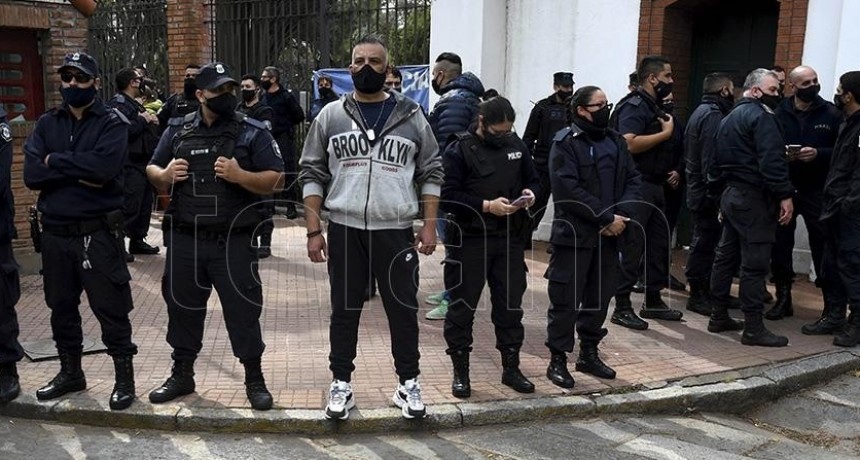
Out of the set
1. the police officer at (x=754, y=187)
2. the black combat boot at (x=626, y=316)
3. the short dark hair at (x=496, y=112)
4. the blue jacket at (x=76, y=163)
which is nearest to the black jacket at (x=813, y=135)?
the police officer at (x=754, y=187)

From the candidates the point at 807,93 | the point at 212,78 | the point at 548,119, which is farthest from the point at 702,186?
the point at 212,78

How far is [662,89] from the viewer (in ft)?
21.6

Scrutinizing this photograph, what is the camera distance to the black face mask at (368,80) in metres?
4.51

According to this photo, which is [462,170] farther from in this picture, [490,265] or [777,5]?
[777,5]

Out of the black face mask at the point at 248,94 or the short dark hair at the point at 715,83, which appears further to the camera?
the black face mask at the point at 248,94

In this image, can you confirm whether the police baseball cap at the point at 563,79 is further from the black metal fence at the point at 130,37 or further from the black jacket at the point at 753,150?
the black metal fence at the point at 130,37

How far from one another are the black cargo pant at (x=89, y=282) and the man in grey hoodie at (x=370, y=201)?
120 cm

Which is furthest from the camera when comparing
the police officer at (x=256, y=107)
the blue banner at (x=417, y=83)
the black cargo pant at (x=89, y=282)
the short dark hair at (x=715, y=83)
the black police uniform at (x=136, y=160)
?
the blue banner at (x=417, y=83)

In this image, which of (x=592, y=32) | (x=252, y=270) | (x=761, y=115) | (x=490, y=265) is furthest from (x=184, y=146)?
(x=592, y=32)

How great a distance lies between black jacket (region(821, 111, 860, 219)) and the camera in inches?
238

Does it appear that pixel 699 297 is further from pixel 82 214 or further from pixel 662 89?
pixel 82 214

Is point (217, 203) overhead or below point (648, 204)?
overhead

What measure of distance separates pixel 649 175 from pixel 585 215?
73.9 inches

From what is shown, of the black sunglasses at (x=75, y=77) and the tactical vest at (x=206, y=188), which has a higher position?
the black sunglasses at (x=75, y=77)
